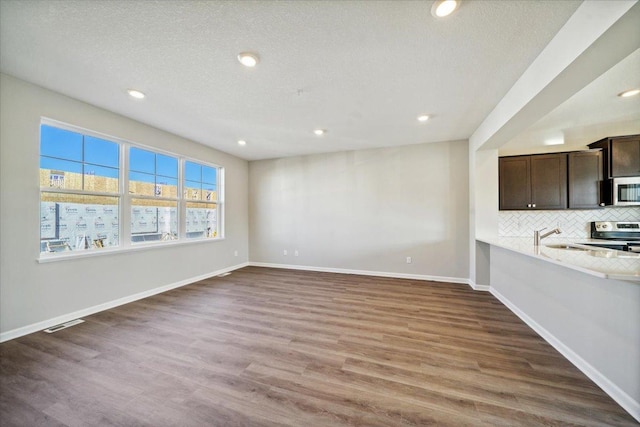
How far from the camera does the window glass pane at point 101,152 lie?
297 centimetres

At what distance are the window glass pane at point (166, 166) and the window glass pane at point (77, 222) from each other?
880 millimetres

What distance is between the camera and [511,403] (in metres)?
1.49

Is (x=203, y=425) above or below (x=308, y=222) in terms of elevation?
below

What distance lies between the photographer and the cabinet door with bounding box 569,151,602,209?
3.69 metres

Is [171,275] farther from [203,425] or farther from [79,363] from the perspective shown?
[203,425]

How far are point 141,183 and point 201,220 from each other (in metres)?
1.35

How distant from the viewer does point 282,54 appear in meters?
1.94

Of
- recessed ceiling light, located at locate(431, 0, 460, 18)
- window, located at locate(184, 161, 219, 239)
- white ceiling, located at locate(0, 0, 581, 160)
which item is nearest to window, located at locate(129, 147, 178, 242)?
window, located at locate(184, 161, 219, 239)

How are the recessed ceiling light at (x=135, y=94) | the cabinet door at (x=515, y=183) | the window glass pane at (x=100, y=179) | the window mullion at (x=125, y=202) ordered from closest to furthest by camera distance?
the recessed ceiling light at (x=135, y=94) → the window glass pane at (x=100, y=179) → the window mullion at (x=125, y=202) → the cabinet door at (x=515, y=183)

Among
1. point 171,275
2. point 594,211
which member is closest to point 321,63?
point 171,275

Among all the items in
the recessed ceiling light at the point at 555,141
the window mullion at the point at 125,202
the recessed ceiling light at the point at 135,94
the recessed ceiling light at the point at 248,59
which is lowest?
the window mullion at the point at 125,202

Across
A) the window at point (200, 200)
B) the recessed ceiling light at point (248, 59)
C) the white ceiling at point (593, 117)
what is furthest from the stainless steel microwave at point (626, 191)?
the window at point (200, 200)

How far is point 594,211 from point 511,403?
445 centimetres

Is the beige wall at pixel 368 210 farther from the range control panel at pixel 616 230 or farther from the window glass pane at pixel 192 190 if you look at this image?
the range control panel at pixel 616 230
